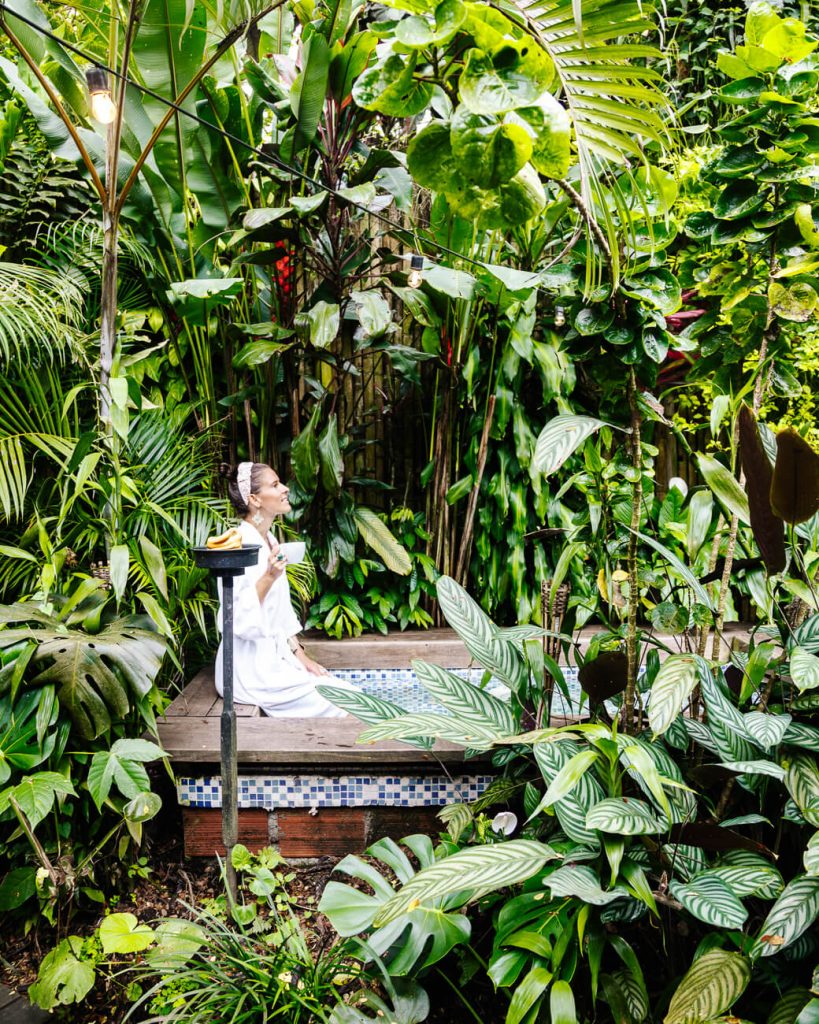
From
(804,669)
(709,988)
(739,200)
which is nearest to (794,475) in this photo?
(804,669)

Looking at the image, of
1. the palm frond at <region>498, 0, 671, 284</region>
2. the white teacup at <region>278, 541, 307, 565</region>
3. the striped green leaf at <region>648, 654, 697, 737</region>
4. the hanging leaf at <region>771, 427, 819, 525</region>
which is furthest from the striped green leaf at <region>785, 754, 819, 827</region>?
the white teacup at <region>278, 541, 307, 565</region>

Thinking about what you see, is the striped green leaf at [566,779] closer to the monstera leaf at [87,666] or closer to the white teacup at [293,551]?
the monstera leaf at [87,666]

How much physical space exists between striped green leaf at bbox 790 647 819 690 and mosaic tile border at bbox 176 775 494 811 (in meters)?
1.14

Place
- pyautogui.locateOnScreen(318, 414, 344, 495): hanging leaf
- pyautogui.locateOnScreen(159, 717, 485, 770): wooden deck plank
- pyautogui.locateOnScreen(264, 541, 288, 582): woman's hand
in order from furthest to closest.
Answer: pyautogui.locateOnScreen(318, 414, 344, 495): hanging leaf → pyautogui.locateOnScreen(264, 541, 288, 582): woman's hand → pyautogui.locateOnScreen(159, 717, 485, 770): wooden deck plank

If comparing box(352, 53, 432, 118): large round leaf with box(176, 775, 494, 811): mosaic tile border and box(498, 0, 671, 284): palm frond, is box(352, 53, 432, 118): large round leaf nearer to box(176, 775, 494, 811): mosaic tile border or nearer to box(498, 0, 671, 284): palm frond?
box(498, 0, 671, 284): palm frond

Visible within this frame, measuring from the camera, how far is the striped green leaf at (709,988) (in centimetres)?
140

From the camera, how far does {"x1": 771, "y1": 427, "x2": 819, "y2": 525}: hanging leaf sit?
157 centimetres

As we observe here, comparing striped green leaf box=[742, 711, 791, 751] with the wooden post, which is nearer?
striped green leaf box=[742, 711, 791, 751]

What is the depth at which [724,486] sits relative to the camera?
1843mm

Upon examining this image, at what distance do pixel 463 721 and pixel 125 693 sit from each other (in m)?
0.99

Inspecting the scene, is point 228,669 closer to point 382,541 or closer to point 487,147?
point 487,147

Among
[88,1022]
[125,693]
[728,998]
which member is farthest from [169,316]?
[728,998]

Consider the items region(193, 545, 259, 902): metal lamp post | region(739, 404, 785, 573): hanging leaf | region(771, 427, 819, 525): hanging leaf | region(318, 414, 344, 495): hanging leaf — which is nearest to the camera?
region(771, 427, 819, 525): hanging leaf

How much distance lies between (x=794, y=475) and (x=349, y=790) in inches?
66.1
